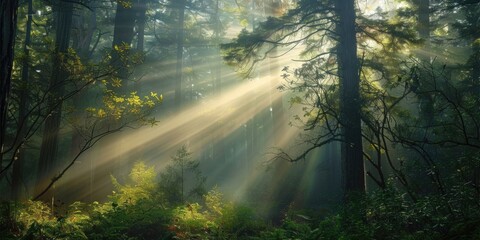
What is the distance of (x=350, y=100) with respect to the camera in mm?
9367

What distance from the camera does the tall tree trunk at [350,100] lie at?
9344 millimetres

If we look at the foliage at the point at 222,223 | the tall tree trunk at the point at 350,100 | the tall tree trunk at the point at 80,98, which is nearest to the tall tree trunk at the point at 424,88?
the tall tree trunk at the point at 350,100

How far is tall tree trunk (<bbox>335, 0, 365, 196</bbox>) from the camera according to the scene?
934 cm

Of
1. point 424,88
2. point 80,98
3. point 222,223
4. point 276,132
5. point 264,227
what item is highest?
point 424,88

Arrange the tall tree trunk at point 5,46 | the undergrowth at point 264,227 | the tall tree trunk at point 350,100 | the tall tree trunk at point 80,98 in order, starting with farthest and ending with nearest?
the tall tree trunk at point 80,98
the tall tree trunk at point 350,100
the undergrowth at point 264,227
the tall tree trunk at point 5,46

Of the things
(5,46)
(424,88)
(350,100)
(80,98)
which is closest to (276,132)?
(424,88)

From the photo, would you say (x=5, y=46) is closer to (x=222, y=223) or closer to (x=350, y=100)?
(x=222, y=223)

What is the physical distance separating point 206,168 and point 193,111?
8.54 meters

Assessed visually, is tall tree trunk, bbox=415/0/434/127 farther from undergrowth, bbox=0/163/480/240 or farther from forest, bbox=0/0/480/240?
undergrowth, bbox=0/163/480/240

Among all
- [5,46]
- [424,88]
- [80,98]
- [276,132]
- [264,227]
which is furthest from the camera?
[276,132]

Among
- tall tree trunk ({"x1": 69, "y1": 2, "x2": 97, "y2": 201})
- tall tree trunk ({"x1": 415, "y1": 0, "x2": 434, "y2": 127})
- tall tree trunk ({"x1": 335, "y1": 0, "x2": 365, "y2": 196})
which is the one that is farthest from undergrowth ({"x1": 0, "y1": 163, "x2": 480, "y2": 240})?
tall tree trunk ({"x1": 415, "y1": 0, "x2": 434, "y2": 127})

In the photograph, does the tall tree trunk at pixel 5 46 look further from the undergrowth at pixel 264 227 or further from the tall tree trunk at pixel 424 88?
the tall tree trunk at pixel 424 88

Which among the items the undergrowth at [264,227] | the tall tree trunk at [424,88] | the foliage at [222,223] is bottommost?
the foliage at [222,223]

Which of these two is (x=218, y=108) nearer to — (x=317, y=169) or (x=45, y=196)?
(x=317, y=169)
